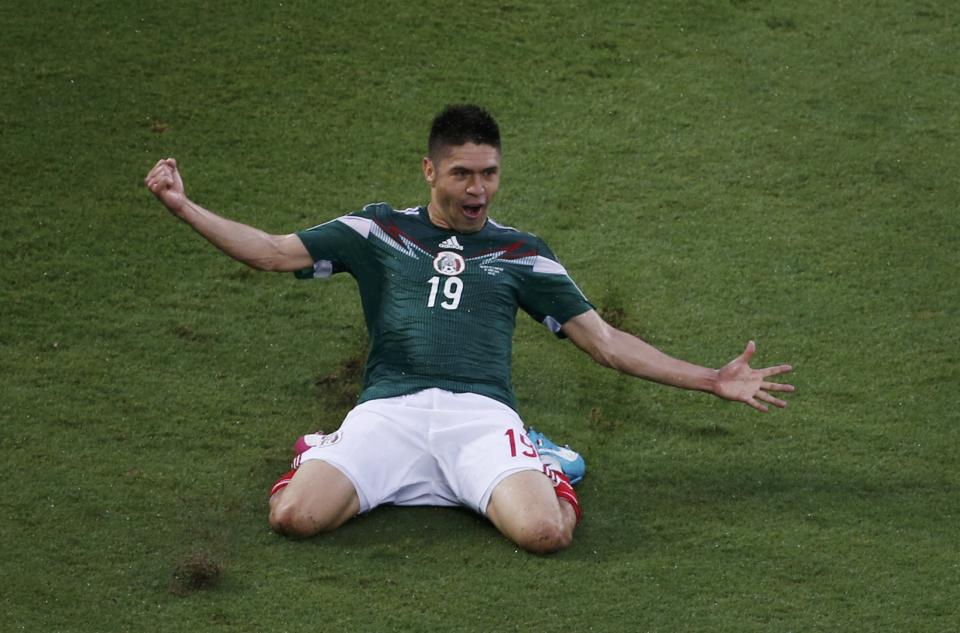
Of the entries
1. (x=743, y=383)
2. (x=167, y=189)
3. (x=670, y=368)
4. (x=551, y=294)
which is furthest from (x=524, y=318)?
(x=167, y=189)

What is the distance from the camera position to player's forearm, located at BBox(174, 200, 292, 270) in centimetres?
574

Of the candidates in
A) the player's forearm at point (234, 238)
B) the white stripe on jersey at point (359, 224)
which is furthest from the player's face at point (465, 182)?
the player's forearm at point (234, 238)

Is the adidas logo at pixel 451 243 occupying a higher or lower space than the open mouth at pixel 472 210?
lower

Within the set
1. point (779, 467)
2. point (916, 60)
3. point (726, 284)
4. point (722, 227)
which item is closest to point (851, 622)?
point (779, 467)

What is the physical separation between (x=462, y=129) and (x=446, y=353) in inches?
36.1

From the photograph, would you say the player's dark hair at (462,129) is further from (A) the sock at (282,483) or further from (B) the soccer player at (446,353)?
(A) the sock at (282,483)

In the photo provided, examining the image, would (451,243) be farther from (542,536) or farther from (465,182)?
(542,536)

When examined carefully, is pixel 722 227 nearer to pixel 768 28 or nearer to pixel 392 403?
pixel 768 28

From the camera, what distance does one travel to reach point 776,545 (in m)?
5.69

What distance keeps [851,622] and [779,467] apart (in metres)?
1.19

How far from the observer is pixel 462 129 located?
6047 millimetres

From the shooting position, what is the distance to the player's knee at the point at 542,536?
550 centimetres

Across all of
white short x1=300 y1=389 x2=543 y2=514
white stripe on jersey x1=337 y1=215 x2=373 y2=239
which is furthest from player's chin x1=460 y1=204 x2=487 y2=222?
white short x1=300 y1=389 x2=543 y2=514

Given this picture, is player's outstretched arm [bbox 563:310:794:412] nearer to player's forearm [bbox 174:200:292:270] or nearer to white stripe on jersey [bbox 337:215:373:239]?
white stripe on jersey [bbox 337:215:373:239]
